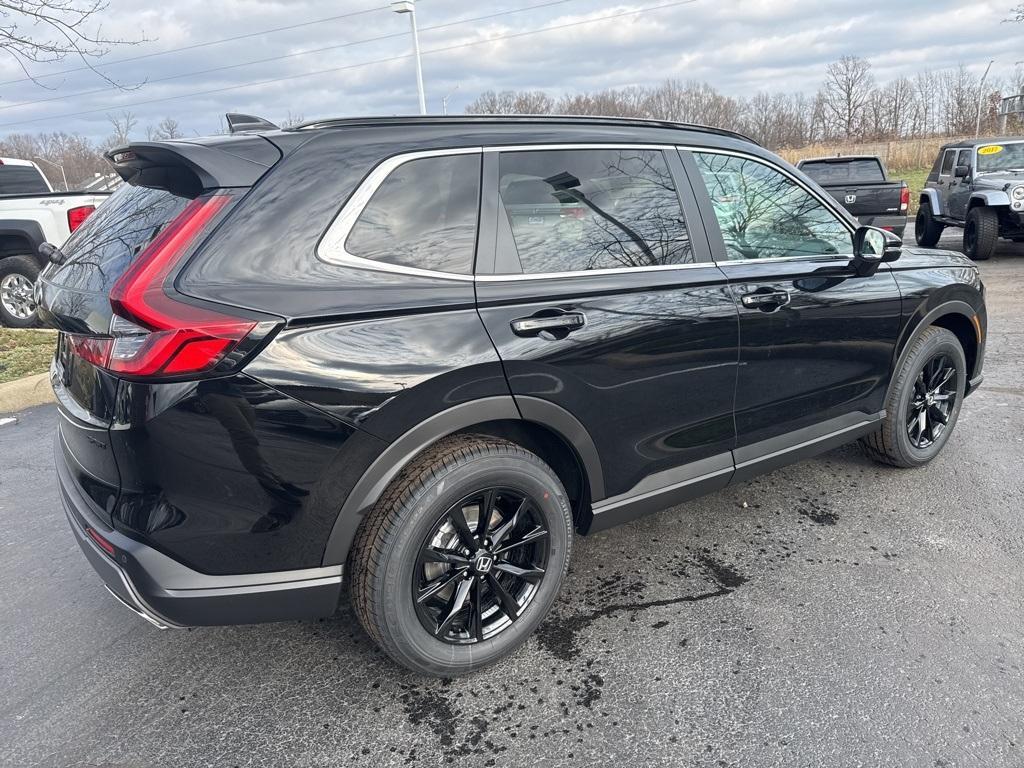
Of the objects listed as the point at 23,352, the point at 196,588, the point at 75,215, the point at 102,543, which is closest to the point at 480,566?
the point at 196,588

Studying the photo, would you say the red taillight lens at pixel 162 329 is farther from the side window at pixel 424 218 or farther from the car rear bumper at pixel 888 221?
the car rear bumper at pixel 888 221

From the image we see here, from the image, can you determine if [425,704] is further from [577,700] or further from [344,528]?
[344,528]

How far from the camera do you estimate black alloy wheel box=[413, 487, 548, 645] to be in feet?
7.91

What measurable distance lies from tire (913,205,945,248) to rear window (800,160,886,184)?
203 centimetres

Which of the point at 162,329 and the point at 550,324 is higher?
the point at 162,329

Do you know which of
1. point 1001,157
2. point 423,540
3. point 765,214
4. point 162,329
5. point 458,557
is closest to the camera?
point 162,329

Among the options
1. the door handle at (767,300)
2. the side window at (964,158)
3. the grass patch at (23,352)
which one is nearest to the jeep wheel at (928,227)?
the side window at (964,158)

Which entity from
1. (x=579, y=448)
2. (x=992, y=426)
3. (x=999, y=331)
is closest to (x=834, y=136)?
(x=999, y=331)

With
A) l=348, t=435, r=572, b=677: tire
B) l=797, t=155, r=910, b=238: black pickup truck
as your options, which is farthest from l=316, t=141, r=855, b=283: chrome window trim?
l=797, t=155, r=910, b=238: black pickup truck

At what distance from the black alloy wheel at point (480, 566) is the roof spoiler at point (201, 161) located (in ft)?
4.00

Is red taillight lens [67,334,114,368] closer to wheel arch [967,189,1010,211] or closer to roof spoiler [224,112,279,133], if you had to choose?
roof spoiler [224,112,279,133]

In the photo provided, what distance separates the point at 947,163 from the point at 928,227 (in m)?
1.18

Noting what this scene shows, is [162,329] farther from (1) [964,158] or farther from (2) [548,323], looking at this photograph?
(1) [964,158]

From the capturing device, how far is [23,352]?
751cm
